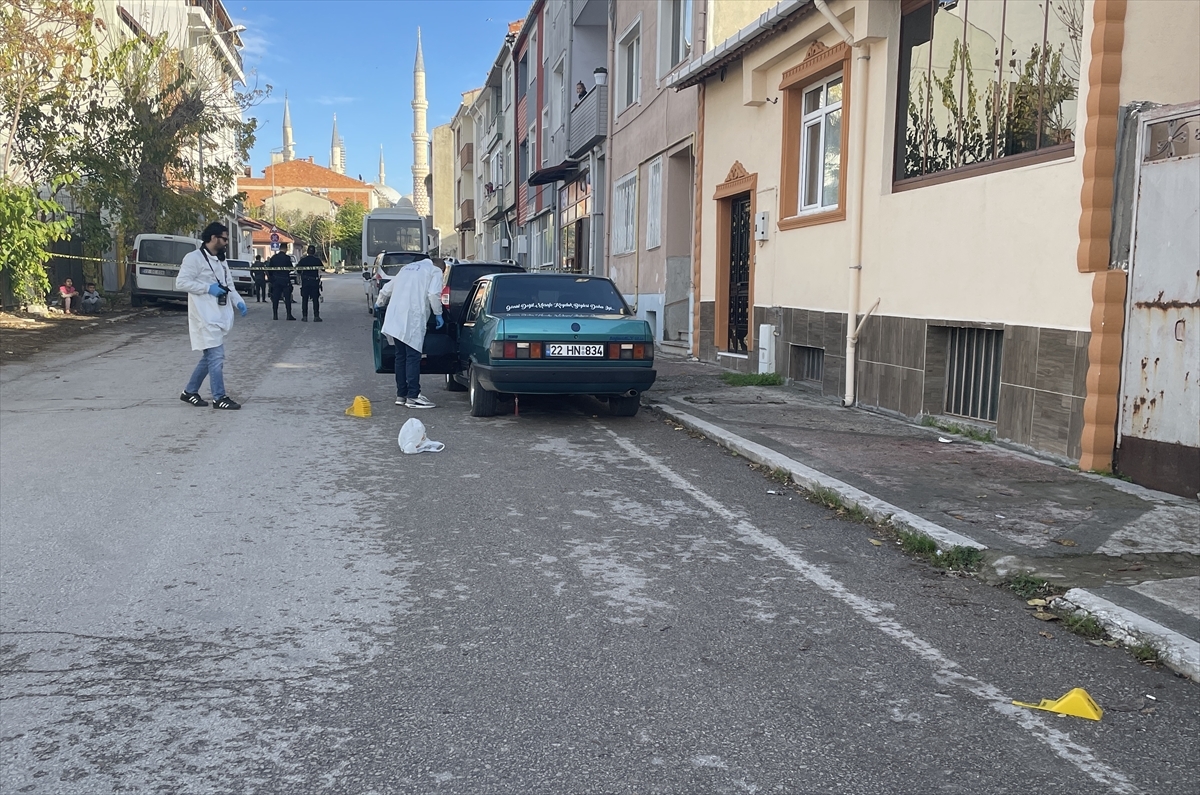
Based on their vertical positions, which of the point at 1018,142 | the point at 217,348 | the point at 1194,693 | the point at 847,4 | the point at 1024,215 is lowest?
the point at 1194,693

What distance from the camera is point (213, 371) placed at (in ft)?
33.7

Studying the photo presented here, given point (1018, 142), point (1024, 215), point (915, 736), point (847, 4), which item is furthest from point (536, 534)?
point (847, 4)

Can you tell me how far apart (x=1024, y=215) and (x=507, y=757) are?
21.7 feet

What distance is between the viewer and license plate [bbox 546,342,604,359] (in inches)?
359

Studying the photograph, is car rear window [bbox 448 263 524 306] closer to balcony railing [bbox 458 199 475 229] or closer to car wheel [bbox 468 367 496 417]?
car wheel [bbox 468 367 496 417]

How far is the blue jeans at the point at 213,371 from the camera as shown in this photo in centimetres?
1025

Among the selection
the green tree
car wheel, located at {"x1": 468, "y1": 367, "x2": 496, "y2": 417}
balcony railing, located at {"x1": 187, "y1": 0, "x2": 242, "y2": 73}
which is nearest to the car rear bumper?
car wheel, located at {"x1": 468, "y1": 367, "x2": 496, "y2": 417}

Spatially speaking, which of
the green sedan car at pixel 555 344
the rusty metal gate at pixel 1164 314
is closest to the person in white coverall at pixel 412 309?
the green sedan car at pixel 555 344

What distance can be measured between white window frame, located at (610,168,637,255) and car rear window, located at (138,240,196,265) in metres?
11.8

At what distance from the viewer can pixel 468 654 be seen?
3.75 m

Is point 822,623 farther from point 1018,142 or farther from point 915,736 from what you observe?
point 1018,142

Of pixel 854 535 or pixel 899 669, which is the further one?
pixel 854 535

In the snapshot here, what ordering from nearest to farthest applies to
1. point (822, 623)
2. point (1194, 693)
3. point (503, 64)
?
point (1194, 693) < point (822, 623) < point (503, 64)

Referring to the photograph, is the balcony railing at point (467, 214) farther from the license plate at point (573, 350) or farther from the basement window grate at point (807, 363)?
the license plate at point (573, 350)
